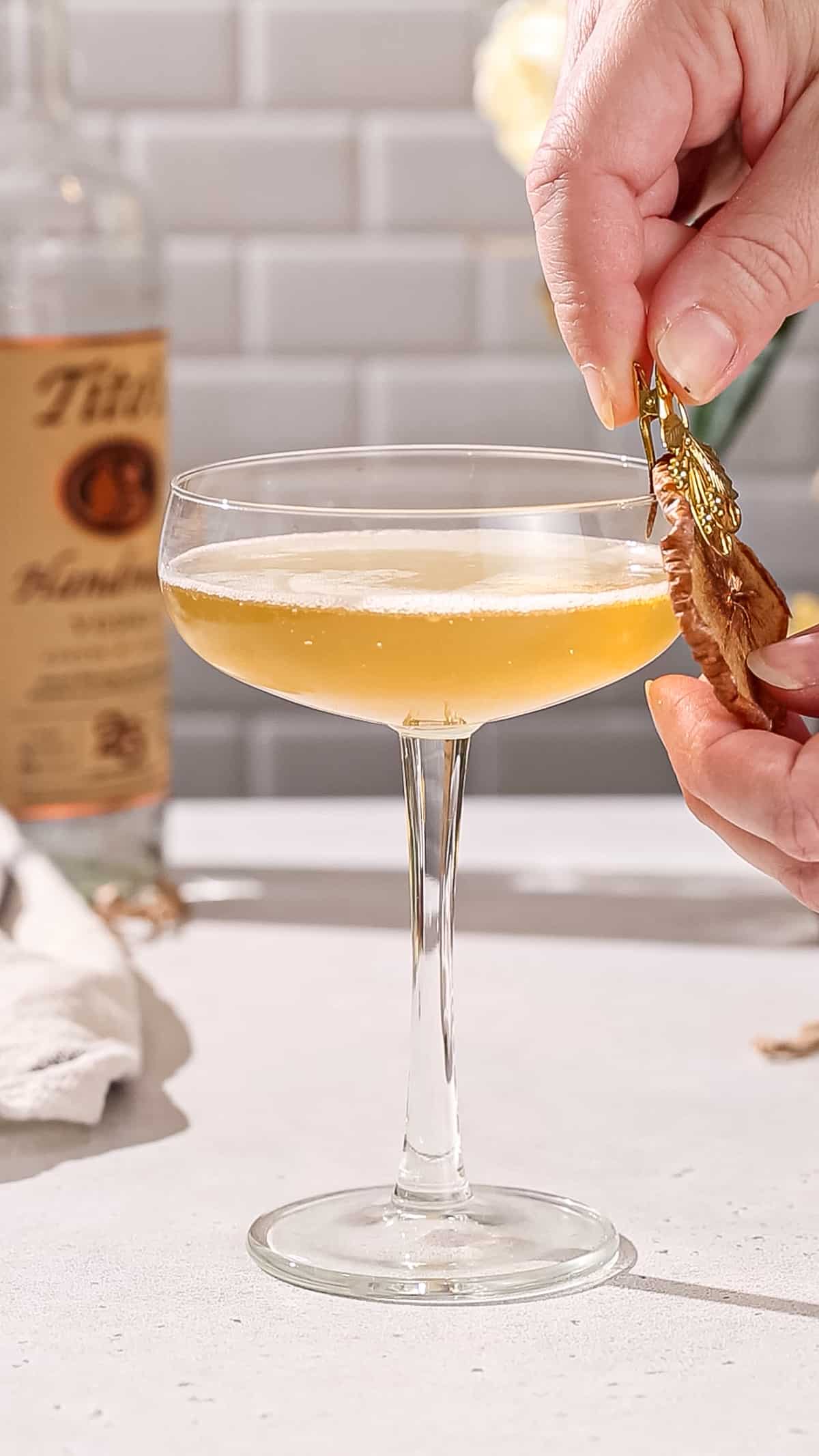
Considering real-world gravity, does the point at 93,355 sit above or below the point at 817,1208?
above

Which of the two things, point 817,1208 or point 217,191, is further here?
point 217,191

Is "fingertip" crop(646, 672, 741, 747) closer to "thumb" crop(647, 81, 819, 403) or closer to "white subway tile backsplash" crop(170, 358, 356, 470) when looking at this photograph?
"thumb" crop(647, 81, 819, 403)

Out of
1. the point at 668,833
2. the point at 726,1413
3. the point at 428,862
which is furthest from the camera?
the point at 668,833

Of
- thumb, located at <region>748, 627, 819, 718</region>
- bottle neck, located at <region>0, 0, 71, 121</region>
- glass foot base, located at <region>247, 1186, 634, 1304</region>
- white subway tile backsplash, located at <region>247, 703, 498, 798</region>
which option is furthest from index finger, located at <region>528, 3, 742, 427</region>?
white subway tile backsplash, located at <region>247, 703, 498, 798</region>

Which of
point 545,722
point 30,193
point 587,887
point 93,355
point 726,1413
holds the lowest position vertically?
point 726,1413

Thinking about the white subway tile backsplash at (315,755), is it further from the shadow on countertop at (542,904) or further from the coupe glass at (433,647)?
the coupe glass at (433,647)

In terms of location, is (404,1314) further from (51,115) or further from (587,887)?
(51,115)

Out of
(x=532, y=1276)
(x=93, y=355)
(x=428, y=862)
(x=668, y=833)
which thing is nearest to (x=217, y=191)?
(x=93, y=355)
